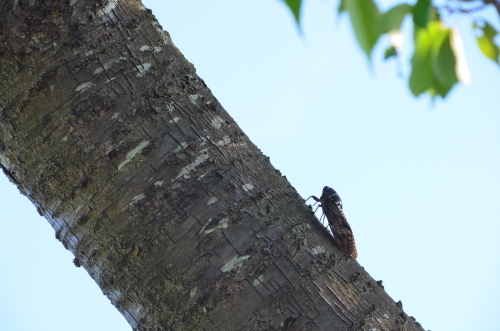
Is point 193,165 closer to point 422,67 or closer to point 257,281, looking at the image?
point 257,281

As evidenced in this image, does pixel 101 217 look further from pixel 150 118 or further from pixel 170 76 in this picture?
pixel 170 76

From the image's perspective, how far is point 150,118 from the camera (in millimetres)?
2289

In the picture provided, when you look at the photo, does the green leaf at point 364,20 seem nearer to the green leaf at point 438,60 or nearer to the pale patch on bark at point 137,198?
the green leaf at point 438,60

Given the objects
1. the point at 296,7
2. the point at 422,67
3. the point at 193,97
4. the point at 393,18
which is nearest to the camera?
the point at 296,7

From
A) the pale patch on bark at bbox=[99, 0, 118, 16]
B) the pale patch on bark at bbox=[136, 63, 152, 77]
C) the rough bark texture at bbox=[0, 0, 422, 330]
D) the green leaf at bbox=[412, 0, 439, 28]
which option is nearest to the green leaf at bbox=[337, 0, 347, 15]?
the green leaf at bbox=[412, 0, 439, 28]

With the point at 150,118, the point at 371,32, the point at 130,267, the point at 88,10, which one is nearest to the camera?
the point at 371,32

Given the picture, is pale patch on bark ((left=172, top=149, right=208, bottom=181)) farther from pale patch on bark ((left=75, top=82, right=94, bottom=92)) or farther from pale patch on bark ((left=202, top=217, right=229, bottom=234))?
pale patch on bark ((left=75, top=82, right=94, bottom=92))

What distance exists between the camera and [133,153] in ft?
7.30

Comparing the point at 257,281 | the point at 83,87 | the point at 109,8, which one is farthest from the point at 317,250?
the point at 109,8

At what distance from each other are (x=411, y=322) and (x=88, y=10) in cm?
201

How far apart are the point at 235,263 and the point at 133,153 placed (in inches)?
25.4

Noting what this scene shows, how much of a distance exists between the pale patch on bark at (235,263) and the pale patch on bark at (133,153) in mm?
612

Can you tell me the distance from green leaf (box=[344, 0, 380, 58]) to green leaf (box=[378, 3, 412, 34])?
3 cm

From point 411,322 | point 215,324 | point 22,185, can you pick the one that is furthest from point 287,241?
point 22,185
